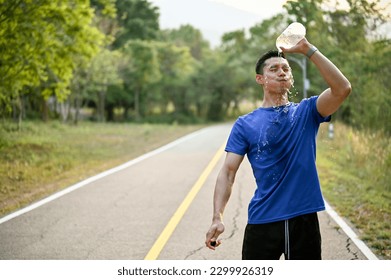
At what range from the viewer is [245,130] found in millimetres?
2816

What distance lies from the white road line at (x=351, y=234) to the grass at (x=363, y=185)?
0.08 m

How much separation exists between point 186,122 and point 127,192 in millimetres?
37742

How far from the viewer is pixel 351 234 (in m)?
5.80

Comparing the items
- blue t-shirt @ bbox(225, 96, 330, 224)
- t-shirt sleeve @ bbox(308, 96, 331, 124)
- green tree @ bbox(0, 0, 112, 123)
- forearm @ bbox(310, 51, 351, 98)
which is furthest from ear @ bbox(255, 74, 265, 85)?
green tree @ bbox(0, 0, 112, 123)

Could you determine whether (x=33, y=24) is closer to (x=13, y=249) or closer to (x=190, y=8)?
(x=190, y=8)

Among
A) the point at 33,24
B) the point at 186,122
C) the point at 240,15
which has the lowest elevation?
the point at 186,122

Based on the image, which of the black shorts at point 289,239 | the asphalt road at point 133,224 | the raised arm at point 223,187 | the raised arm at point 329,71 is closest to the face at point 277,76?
the raised arm at point 329,71

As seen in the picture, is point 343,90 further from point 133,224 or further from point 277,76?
point 133,224

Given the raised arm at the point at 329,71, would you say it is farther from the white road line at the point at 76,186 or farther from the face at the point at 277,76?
the white road line at the point at 76,186

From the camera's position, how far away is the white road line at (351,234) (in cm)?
492

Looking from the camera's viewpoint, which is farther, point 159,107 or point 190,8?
point 159,107

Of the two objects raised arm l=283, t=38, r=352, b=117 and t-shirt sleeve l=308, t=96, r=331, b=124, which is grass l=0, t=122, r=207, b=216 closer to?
t-shirt sleeve l=308, t=96, r=331, b=124

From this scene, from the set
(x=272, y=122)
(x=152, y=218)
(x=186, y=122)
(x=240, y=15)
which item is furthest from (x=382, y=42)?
(x=186, y=122)

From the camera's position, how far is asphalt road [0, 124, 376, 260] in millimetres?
5059
